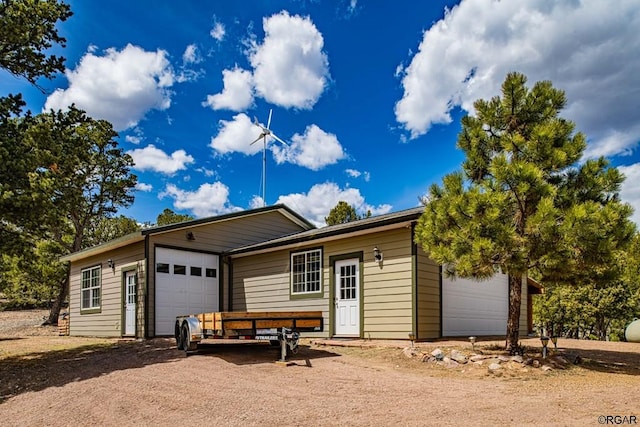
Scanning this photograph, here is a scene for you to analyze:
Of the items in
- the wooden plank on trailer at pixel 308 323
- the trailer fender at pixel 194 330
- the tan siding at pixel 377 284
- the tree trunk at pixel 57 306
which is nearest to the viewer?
the wooden plank on trailer at pixel 308 323

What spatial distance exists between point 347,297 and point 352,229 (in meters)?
1.82

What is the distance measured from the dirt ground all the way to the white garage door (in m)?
2.03

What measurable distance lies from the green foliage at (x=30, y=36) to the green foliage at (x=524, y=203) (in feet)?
30.2

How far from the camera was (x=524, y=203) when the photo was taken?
870 cm

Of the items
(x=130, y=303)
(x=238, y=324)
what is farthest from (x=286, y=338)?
(x=130, y=303)

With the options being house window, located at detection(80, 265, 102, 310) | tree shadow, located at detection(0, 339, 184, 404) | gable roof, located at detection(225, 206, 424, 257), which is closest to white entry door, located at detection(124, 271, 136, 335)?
house window, located at detection(80, 265, 102, 310)

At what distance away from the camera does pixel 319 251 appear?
1370cm

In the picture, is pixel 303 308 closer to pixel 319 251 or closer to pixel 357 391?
pixel 319 251

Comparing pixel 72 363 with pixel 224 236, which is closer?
pixel 72 363

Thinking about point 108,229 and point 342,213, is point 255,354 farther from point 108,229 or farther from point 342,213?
point 108,229

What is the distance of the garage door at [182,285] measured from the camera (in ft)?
49.5

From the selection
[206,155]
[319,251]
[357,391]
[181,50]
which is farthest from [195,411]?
[206,155]

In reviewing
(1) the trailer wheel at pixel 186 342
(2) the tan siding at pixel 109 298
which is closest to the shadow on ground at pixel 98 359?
(1) the trailer wheel at pixel 186 342

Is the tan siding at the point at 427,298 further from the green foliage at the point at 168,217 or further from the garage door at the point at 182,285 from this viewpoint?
the green foliage at the point at 168,217
